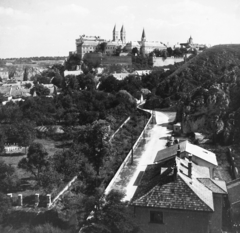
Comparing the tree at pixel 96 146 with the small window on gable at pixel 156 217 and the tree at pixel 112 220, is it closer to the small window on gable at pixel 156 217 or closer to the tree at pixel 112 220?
the tree at pixel 112 220

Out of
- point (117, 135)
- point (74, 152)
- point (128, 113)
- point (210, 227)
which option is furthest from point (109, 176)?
point (128, 113)

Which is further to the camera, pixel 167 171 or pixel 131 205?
pixel 167 171

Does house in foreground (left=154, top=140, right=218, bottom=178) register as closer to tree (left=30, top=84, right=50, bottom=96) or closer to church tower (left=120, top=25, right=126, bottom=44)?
tree (left=30, top=84, right=50, bottom=96)

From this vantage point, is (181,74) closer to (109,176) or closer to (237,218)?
(109,176)

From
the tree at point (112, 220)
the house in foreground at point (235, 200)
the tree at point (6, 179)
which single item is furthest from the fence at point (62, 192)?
the house in foreground at point (235, 200)

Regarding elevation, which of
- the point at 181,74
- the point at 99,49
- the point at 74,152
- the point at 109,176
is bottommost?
the point at 109,176

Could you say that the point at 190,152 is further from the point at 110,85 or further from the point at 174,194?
the point at 110,85

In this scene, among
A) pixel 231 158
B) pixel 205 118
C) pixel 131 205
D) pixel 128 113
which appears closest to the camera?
pixel 131 205
